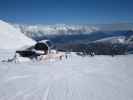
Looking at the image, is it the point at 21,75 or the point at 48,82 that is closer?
the point at 48,82

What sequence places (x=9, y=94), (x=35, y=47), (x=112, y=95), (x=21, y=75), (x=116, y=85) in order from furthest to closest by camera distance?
(x=35, y=47), (x=21, y=75), (x=116, y=85), (x=112, y=95), (x=9, y=94)

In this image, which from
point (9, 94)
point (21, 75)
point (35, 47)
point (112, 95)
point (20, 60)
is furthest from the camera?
point (35, 47)

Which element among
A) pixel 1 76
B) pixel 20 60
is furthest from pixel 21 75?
pixel 20 60

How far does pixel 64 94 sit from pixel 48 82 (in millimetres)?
2233

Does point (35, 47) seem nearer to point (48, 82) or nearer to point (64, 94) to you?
point (48, 82)

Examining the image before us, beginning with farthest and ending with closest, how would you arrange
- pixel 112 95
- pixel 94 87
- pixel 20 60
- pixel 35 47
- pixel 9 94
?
pixel 35 47
pixel 20 60
pixel 94 87
pixel 112 95
pixel 9 94

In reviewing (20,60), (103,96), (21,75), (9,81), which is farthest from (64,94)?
(20,60)

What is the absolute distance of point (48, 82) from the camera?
34.6 ft

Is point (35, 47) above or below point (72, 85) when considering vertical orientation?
above

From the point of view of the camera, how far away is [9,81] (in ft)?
33.2

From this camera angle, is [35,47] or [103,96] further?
[35,47]

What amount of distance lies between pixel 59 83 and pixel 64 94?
1.98 metres

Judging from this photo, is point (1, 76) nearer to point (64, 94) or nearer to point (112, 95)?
point (64, 94)

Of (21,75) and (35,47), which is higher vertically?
(35,47)
